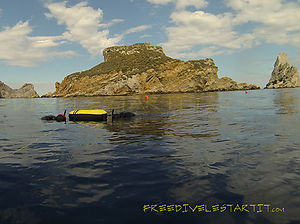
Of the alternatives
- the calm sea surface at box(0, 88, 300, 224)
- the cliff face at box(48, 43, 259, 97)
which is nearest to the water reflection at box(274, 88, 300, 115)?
the calm sea surface at box(0, 88, 300, 224)

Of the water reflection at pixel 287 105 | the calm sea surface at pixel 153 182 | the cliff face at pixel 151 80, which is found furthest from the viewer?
the cliff face at pixel 151 80

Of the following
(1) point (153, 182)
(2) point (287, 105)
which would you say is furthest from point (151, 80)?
(1) point (153, 182)

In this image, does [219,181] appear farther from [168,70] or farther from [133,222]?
[168,70]

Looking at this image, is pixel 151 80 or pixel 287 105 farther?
pixel 151 80

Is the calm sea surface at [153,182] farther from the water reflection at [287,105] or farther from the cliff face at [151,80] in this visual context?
the cliff face at [151,80]

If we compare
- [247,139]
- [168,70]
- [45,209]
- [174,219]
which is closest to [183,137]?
[247,139]

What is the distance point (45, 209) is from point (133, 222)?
6.71 ft

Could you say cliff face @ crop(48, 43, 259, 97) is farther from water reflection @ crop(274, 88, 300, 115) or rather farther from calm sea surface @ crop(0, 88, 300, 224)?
calm sea surface @ crop(0, 88, 300, 224)

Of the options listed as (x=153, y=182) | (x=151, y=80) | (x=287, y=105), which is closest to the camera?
(x=153, y=182)

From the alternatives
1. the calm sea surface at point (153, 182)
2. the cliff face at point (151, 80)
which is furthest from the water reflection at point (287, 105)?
the cliff face at point (151, 80)

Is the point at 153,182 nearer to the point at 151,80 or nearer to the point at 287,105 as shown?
the point at 287,105

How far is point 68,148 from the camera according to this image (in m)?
9.29

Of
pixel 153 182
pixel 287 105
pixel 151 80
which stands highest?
pixel 151 80

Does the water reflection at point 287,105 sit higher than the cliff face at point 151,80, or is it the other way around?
the cliff face at point 151,80
